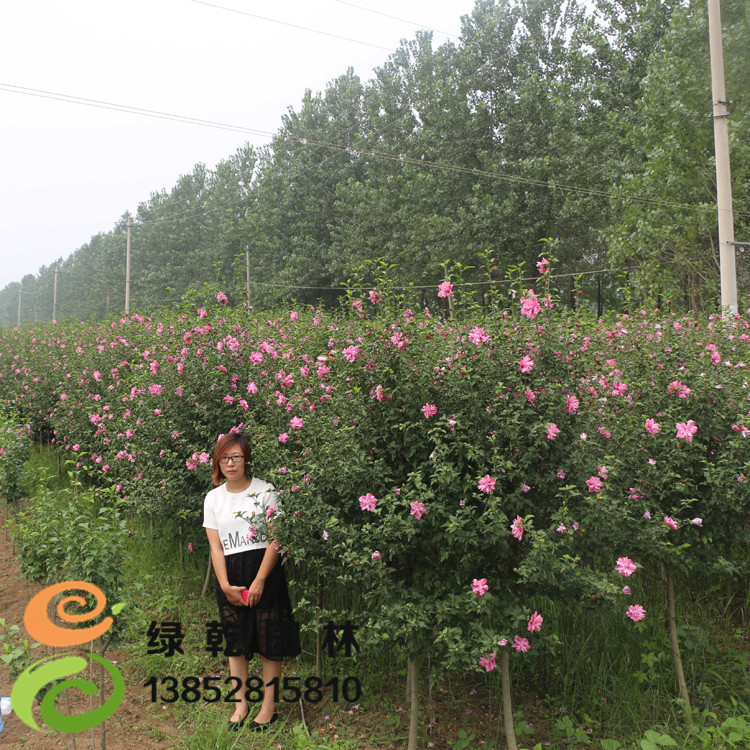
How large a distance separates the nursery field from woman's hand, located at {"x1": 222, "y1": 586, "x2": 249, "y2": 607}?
0.28m

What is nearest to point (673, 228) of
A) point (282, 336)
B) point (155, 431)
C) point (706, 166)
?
point (706, 166)

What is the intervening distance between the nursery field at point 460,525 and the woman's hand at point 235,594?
0.28 m

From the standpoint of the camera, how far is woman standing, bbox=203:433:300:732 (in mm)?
3473

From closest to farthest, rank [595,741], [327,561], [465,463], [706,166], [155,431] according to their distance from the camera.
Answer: [465,463] < [327,561] < [595,741] < [155,431] < [706,166]

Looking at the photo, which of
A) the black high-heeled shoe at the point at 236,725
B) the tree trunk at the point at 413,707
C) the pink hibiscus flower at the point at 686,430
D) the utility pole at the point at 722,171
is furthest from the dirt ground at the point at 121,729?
the utility pole at the point at 722,171

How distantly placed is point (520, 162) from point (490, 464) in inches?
799

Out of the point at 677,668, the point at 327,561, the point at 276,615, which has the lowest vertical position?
the point at 677,668

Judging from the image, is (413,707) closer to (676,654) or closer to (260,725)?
(260,725)

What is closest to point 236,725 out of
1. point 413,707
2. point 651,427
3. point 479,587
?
point 413,707

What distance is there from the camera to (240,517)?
11.5 feet

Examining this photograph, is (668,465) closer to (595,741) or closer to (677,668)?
(677,668)

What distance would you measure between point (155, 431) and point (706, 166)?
43.7 ft

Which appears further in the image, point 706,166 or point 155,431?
point 706,166

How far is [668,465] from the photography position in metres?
3.57
